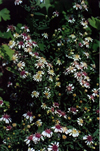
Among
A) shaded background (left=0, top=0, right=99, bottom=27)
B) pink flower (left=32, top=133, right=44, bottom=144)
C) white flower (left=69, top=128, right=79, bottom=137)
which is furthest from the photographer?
shaded background (left=0, top=0, right=99, bottom=27)

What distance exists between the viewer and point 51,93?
2.36 metres

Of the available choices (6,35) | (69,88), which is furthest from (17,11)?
(69,88)

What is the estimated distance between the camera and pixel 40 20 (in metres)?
2.90

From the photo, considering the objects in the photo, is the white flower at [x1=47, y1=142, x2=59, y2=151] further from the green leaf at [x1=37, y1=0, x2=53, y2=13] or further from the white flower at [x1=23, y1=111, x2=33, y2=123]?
the green leaf at [x1=37, y1=0, x2=53, y2=13]

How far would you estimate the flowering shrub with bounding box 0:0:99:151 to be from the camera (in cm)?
227

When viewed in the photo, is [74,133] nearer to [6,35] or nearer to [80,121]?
[80,121]

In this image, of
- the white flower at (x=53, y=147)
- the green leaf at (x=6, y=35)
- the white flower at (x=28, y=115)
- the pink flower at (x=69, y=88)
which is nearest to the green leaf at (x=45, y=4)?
the green leaf at (x=6, y=35)

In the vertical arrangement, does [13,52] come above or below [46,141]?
above

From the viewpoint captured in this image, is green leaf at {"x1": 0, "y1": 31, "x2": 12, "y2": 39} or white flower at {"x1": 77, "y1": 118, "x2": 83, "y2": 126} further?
green leaf at {"x1": 0, "y1": 31, "x2": 12, "y2": 39}

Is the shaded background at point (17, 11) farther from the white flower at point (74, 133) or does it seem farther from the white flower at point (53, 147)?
the white flower at point (53, 147)

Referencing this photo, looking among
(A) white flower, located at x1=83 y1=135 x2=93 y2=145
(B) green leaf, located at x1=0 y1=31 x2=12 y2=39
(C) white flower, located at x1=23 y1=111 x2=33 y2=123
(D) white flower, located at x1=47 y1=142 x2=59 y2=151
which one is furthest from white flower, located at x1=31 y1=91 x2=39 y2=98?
(B) green leaf, located at x1=0 y1=31 x2=12 y2=39

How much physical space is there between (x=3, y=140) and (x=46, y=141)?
43 centimetres

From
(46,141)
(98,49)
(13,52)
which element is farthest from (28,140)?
(98,49)

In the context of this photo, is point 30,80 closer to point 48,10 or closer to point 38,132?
point 38,132
